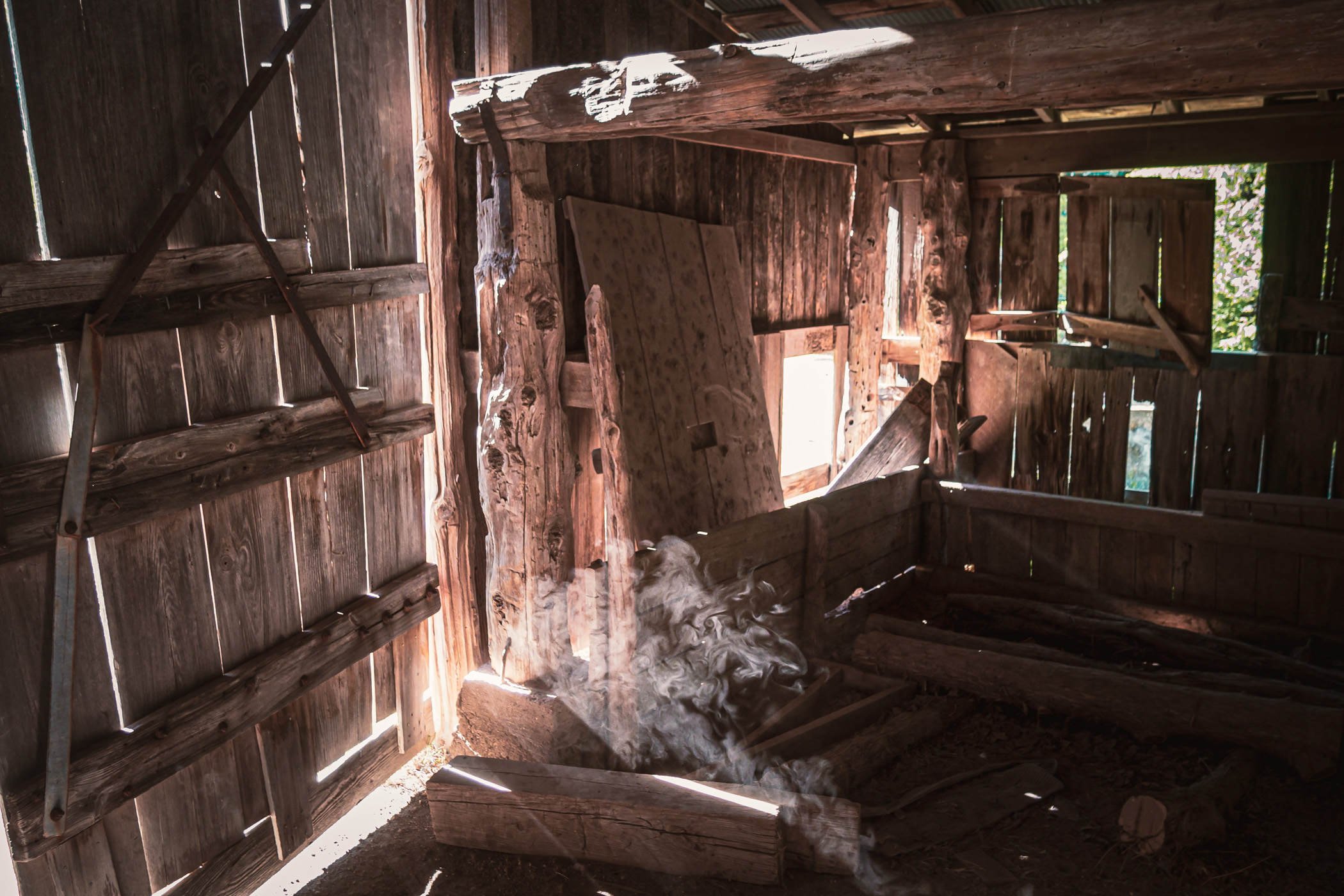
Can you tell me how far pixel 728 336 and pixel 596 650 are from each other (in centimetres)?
287

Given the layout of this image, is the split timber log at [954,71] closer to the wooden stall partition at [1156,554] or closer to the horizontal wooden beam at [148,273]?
the horizontal wooden beam at [148,273]

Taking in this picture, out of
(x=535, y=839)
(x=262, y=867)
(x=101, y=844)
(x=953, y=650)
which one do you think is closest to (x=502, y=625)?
(x=535, y=839)

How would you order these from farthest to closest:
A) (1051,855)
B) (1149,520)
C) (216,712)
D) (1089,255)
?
(1089,255) < (1149,520) < (216,712) < (1051,855)

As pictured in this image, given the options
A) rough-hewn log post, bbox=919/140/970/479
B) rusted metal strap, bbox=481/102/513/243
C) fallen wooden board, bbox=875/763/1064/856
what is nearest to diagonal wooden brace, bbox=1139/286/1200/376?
rough-hewn log post, bbox=919/140/970/479

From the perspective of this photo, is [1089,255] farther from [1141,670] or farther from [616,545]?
[616,545]

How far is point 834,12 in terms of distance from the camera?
5543mm

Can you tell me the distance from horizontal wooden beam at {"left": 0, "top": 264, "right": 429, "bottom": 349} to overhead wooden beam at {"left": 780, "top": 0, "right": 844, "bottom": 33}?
271cm

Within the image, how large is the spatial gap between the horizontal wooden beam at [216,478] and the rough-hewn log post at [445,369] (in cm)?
20

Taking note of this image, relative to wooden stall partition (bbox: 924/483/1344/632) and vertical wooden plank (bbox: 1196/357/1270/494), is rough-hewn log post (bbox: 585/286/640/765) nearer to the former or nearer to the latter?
wooden stall partition (bbox: 924/483/1344/632)

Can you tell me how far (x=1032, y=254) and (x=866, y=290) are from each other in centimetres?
138

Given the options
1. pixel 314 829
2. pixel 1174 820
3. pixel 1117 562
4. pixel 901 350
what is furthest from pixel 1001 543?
pixel 314 829

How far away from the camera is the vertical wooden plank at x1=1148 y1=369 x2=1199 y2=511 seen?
6.55m

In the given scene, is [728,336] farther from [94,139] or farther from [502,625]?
[94,139]

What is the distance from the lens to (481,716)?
4738mm
